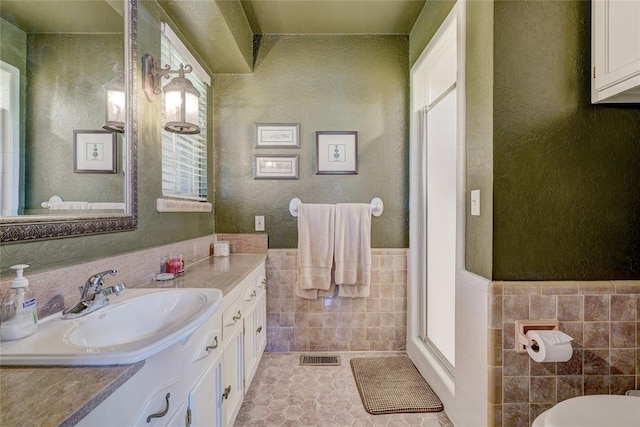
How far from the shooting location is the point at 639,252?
1235 millimetres

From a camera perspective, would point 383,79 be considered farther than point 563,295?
Yes

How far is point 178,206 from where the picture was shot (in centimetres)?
175

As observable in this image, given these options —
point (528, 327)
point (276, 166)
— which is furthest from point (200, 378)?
point (276, 166)

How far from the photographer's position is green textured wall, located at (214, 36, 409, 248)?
235 centimetres

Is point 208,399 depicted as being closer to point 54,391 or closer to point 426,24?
point 54,391

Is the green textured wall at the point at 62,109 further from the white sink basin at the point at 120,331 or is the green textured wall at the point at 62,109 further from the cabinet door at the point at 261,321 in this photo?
the cabinet door at the point at 261,321

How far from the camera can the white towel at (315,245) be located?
2.23m

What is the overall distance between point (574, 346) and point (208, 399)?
1.50 m

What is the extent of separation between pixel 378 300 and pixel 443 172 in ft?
3.62

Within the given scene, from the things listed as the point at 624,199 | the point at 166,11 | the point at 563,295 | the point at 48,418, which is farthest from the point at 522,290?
the point at 166,11

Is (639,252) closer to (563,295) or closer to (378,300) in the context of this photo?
(563,295)

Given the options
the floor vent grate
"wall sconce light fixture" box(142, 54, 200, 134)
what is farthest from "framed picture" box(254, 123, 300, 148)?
the floor vent grate

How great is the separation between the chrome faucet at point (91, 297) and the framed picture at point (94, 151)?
412 mm

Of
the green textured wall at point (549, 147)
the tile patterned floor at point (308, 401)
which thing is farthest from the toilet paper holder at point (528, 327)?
the tile patterned floor at point (308, 401)
